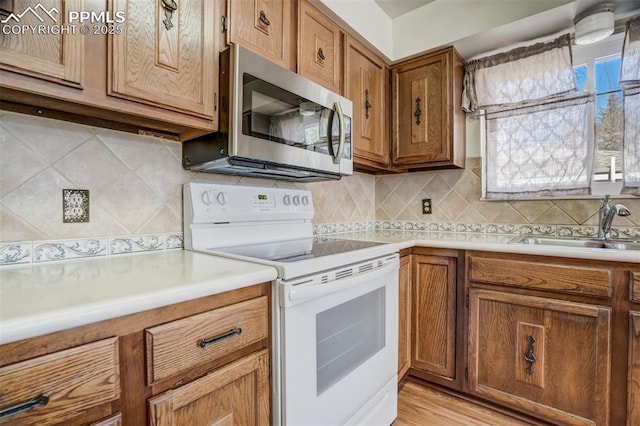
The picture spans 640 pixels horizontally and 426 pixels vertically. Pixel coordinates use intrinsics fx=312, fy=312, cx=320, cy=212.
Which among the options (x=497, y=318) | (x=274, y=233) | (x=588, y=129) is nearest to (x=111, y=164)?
(x=274, y=233)

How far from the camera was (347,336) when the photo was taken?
1237 millimetres

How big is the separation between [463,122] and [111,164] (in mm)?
2058

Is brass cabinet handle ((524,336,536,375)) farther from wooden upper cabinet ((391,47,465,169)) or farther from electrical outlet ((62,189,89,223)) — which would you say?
electrical outlet ((62,189,89,223))

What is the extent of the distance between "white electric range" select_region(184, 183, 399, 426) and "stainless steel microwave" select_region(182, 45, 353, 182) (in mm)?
182

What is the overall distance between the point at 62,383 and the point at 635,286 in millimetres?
1871

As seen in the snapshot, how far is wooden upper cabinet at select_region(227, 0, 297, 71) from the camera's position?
120cm

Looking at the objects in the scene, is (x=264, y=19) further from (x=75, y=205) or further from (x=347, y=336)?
(x=347, y=336)

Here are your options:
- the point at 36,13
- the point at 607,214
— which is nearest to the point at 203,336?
the point at 36,13

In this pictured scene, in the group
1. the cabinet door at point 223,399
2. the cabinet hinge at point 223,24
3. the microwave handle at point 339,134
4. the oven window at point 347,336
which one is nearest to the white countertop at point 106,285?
the cabinet door at point 223,399

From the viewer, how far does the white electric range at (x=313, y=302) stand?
0.97 metres

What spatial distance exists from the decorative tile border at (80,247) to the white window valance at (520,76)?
6.48ft

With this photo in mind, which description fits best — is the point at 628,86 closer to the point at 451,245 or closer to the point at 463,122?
the point at 463,122

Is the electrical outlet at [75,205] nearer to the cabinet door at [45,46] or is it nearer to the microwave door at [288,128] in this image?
the cabinet door at [45,46]

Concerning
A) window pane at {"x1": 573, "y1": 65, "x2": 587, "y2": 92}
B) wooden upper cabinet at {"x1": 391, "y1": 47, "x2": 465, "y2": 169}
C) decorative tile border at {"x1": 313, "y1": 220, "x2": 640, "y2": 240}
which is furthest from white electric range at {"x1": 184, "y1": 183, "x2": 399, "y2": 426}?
window pane at {"x1": 573, "y1": 65, "x2": 587, "y2": 92}
